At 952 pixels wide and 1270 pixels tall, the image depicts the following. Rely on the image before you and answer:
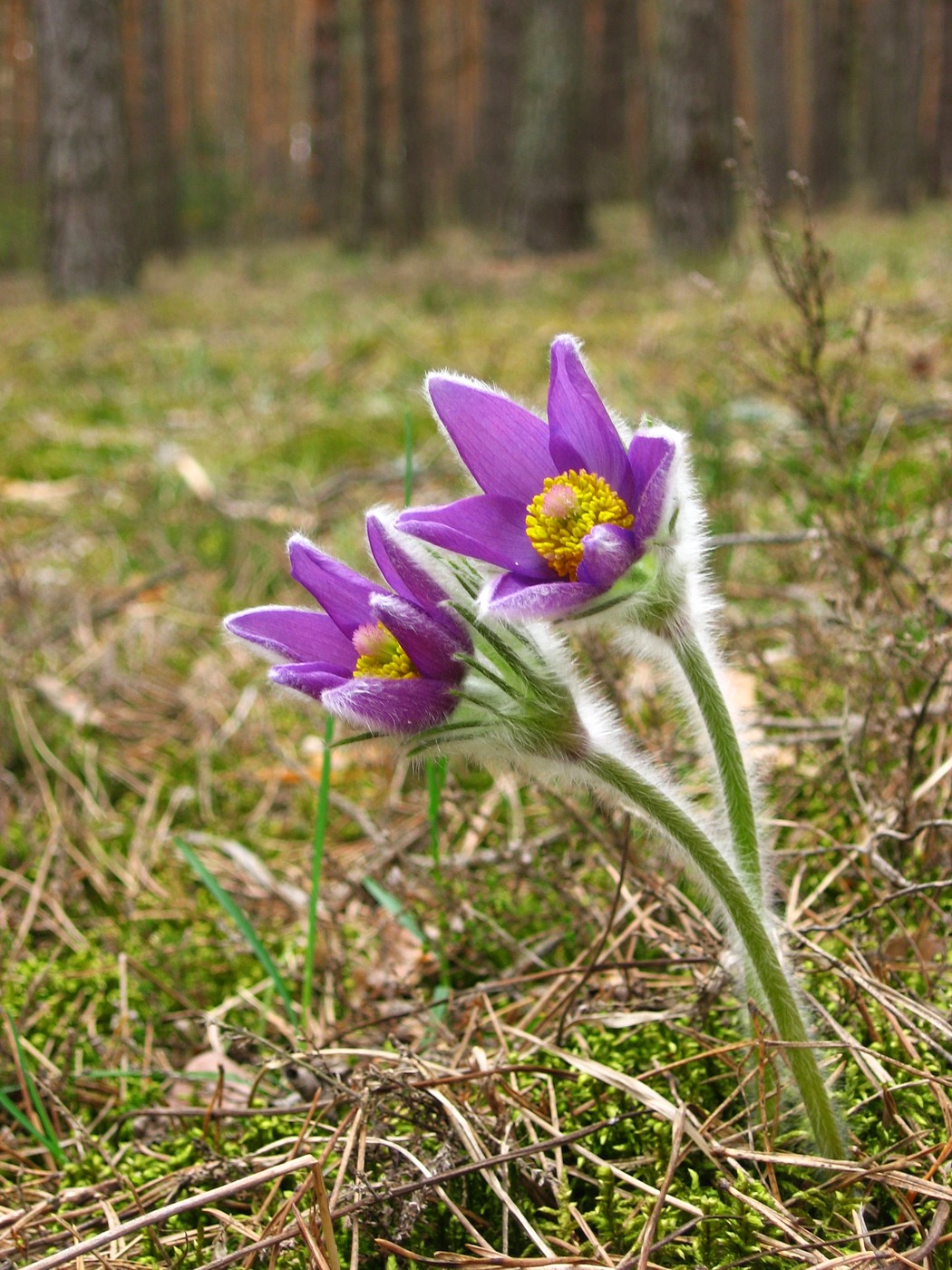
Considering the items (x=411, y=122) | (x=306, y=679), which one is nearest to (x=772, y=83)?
(x=411, y=122)

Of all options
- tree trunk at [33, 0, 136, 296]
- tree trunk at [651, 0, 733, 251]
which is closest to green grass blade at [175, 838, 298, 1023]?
tree trunk at [651, 0, 733, 251]

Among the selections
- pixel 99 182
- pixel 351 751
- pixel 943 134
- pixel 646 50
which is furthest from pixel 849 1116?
pixel 646 50

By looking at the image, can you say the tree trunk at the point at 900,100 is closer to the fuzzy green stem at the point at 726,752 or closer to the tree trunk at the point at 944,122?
the tree trunk at the point at 944,122

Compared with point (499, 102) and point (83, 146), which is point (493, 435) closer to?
point (83, 146)

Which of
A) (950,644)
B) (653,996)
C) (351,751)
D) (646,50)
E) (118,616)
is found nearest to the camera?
(653,996)

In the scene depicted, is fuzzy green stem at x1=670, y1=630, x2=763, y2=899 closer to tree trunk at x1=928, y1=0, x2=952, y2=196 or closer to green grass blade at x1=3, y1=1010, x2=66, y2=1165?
green grass blade at x1=3, y1=1010, x2=66, y2=1165

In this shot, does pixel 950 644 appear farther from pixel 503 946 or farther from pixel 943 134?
pixel 943 134
